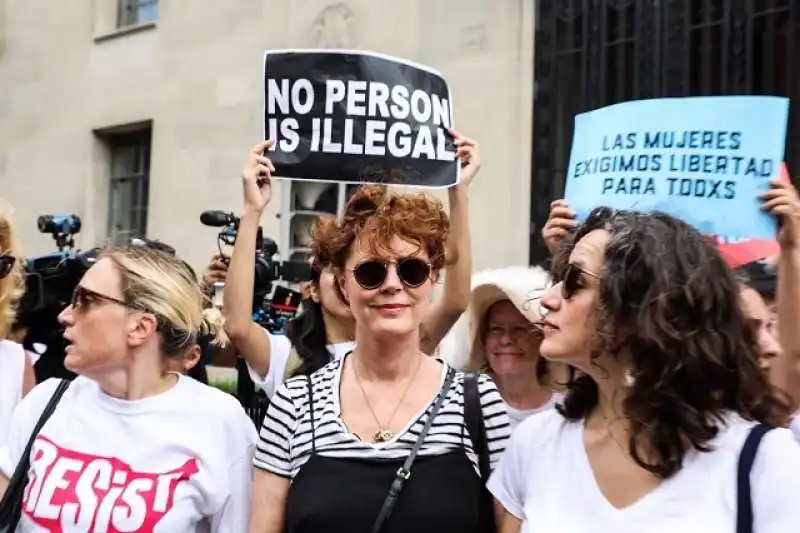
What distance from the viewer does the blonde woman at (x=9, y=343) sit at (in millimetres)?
3312

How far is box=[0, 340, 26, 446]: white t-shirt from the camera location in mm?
3277

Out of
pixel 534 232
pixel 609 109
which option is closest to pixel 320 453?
pixel 609 109

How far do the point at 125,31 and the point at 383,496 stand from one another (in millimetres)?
10585

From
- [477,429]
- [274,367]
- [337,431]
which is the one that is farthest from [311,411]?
[274,367]

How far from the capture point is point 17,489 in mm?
2688

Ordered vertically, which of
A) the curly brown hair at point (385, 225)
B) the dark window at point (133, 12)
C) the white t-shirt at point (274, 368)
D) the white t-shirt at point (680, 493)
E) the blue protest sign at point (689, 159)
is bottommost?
the white t-shirt at point (680, 493)

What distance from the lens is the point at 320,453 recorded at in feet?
7.70

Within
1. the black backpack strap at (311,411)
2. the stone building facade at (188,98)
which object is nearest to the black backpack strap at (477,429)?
the black backpack strap at (311,411)

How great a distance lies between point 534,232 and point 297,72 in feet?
15.5

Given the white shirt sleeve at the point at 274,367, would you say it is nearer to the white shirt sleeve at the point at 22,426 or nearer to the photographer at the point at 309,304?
the photographer at the point at 309,304

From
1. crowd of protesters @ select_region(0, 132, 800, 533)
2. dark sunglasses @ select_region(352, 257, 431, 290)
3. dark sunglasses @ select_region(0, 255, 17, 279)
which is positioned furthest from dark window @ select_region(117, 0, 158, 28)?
dark sunglasses @ select_region(352, 257, 431, 290)

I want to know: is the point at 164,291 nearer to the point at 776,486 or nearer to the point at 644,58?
the point at 776,486

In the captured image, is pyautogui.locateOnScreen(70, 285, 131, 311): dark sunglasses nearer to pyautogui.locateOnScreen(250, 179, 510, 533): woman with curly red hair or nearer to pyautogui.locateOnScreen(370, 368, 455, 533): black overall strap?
pyautogui.locateOnScreen(250, 179, 510, 533): woman with curly red hair

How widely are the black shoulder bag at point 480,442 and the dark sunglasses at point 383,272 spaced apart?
30cm
